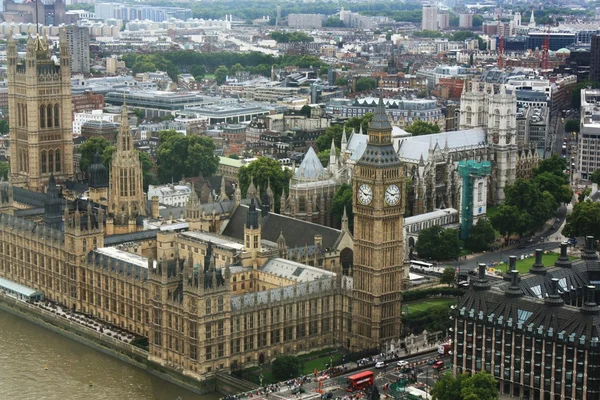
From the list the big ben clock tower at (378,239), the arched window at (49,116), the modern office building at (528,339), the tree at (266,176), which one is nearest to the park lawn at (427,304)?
the big ben clock tower at (378,239)

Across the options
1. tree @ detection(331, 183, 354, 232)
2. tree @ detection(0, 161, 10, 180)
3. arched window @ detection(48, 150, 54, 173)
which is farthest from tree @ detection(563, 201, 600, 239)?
tree @ detection(0, 161, 10, 180)

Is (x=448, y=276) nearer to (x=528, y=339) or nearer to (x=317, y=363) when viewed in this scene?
(x=317, y=363)

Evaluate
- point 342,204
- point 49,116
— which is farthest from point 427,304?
point 49,116

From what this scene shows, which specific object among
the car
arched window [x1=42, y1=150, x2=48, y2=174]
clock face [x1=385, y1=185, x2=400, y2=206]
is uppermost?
clock face [x1=385, y1=185, x2=400, y2=206]

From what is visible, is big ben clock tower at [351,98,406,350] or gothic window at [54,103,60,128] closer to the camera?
big ben clock tower at [351,98,406,350]

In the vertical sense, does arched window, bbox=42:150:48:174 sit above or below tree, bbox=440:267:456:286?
above

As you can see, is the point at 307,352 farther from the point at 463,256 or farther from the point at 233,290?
the point at 463,256

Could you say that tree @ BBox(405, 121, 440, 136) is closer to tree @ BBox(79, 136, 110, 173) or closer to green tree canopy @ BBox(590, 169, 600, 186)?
green tree canopy @ BBox(590, 169, 600, 186)
